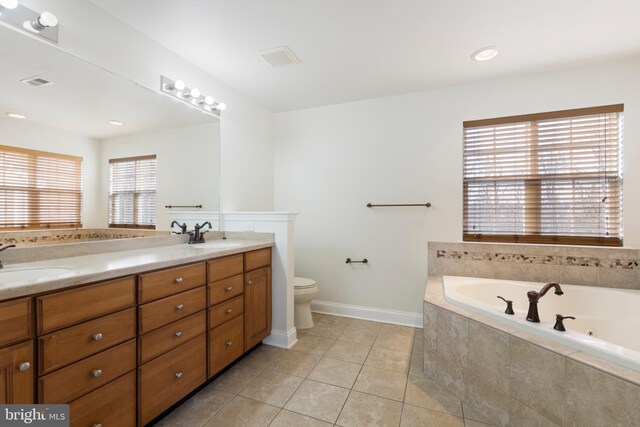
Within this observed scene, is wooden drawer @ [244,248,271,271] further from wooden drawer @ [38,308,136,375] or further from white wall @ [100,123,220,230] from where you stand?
wooden drawer @ [38,308,136,375]

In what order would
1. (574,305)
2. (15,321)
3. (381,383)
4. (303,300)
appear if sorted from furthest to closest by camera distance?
(303,300) → (574,305) → (381,383) → (15,321)

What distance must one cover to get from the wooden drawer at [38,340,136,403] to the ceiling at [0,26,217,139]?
4.03ft

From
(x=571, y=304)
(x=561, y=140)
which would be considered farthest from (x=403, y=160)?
(x=571, y=304)

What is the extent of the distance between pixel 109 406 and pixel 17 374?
15.9 inches

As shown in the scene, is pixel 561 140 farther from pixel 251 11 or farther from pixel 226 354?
pixel 226 354

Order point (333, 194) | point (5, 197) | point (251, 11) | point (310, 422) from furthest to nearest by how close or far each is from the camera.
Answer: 1. point (333, 194)
2. point (251, 11)
3. point (310, 422)
4. point (5, 197)

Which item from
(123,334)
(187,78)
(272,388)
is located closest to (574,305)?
(272,388)

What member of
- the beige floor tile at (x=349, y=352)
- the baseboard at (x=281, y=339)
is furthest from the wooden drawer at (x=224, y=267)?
the beige floor tile at (x=349, y=352)

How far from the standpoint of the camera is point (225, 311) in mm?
1891

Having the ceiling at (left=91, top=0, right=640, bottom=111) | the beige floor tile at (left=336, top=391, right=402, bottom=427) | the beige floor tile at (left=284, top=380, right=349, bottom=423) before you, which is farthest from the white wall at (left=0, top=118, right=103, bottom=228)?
the beige floor tile at (left=336, top=391, right=402, bottom=427)

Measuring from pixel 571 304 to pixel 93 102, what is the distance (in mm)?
3465

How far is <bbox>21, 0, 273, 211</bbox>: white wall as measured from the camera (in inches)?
62.6

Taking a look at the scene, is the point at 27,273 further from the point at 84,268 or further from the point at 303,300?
the point at 303,300

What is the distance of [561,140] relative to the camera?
7.95 ft
